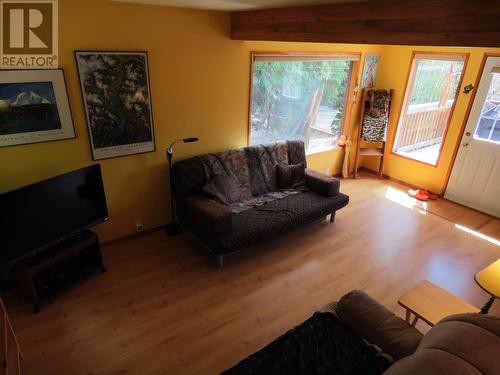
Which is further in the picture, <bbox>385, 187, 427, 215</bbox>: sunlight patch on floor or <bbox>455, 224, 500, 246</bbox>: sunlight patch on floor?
<bbox>385, 187, 427, 215</bbox>: sunlight patch on floor

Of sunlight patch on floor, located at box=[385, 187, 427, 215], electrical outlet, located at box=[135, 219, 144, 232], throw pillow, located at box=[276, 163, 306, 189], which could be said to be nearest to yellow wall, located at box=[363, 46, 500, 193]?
sunlight patch on floor, located at box=[385, 187, 427, 215]

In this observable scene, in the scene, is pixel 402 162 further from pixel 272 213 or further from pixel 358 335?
pixel 358 335

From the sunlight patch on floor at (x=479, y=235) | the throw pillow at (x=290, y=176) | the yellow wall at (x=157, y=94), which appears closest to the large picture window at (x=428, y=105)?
the sunlight patch on floor at (x=479, y=235)

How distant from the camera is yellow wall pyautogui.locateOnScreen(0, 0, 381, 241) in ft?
8.77

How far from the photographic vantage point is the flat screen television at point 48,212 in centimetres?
229

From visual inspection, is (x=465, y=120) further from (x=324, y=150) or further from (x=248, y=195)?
(x=248, y=195)

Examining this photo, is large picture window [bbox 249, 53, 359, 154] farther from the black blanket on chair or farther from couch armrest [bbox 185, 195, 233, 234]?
the black blanket on chair

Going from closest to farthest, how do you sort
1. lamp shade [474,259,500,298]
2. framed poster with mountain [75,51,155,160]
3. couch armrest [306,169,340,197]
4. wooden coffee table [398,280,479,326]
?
lamp shade [474,259,500,298], wooden coffee table [398,280,479,326], framed poster with mountain [75,51,155,160], couch armrest [306,169,340,197]

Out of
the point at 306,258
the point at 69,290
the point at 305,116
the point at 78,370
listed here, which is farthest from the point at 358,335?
the point at 305,116

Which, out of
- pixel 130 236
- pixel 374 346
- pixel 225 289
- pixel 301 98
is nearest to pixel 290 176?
pixel 301 98

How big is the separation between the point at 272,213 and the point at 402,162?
2988 mm

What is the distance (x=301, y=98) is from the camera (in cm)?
440

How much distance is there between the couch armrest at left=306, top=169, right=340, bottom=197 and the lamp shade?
1935 mm

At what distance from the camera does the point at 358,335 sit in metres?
1.86
